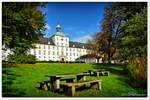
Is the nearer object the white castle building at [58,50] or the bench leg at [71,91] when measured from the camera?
the bench leg at [71,91]

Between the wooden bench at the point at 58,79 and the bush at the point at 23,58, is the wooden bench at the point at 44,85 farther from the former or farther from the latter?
the bush at the point at 23,58

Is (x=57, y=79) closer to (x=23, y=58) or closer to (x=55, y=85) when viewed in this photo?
(x=55, y=85)

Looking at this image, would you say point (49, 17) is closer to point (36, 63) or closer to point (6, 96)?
point (36, 63)

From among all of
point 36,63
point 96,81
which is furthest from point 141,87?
point 36,63

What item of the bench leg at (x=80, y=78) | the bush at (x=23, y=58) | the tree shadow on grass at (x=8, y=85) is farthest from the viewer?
the bush at (x=23, y=58)

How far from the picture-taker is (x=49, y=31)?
7.36 m

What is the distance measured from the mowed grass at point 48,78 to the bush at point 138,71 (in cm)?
11

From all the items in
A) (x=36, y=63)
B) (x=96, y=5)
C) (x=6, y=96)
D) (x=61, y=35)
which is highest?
(x=96, y=5)

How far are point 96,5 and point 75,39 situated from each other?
69 cm

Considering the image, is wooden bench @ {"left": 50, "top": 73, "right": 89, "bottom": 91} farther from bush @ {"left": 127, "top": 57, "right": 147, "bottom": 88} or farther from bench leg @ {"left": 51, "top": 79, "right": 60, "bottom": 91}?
bush @ {"left": 127, "top": 57, "right": 147, "bottom": 88}

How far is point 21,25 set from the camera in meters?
7.38

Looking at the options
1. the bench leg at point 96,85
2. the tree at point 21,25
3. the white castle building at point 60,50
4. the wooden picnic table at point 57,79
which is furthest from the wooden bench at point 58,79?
the tree at point 21,25

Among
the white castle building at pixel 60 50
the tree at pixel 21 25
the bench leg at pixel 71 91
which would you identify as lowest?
the bench leg at pixel 71 91

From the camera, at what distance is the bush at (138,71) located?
7156 millimetres
